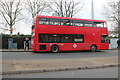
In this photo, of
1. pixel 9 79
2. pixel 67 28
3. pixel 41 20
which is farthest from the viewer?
pixel 67 28

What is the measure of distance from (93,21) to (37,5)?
2001 centimetres

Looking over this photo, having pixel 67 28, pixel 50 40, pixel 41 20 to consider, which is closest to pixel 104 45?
pixel 67 28

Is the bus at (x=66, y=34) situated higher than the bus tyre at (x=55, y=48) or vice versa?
the bus at (x=66, y=34)

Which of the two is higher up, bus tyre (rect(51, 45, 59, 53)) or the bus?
the bus

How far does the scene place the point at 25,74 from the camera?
757 cm

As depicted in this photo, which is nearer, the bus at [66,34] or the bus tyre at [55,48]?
the bus at [66,34]

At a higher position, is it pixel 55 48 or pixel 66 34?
pixel 66 34

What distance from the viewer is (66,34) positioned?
19156 millimetres

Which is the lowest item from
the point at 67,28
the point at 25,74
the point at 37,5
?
the point at 25,74

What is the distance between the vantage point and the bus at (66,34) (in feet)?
58.1

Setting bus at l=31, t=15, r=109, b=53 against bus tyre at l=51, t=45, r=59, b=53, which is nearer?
bus at l=31, t=15, r=109, b=53

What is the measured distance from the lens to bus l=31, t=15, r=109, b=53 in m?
17.7

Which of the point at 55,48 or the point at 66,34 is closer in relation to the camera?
the point at 55,48

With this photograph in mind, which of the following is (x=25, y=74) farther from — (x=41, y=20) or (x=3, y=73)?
(x=41, y=20)
